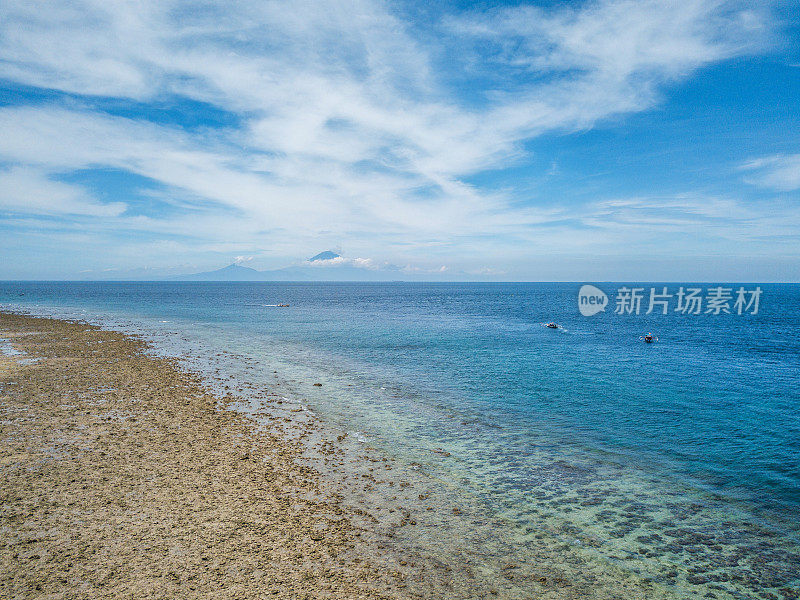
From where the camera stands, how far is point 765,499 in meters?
16.6

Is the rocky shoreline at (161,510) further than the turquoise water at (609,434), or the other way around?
the turquoise water at (609,434)

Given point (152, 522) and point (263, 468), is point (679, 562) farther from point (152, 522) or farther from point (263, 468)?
point (152, 522)

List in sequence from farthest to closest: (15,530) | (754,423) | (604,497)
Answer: (754,423) < (604,497) < (15,530)

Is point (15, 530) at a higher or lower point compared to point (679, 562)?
higher

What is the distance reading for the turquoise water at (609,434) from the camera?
13.5 metres

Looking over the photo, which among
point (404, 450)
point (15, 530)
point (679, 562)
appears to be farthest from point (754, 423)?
point (15, 530)

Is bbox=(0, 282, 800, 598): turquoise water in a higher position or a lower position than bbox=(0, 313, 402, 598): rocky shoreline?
lower

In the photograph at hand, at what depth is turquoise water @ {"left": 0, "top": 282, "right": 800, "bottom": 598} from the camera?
13.5 meters

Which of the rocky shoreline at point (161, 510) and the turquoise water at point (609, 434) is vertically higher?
the rocky shoreline at point (161, 510)

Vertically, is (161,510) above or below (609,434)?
above

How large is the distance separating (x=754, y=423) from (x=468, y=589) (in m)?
24.3

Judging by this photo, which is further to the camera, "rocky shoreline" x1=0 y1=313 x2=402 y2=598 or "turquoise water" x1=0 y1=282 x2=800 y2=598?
"turquoise water" x1=0 y1=282 x2=800 y2=598

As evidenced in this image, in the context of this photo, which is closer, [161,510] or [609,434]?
[161,510]

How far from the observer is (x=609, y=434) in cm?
2355
